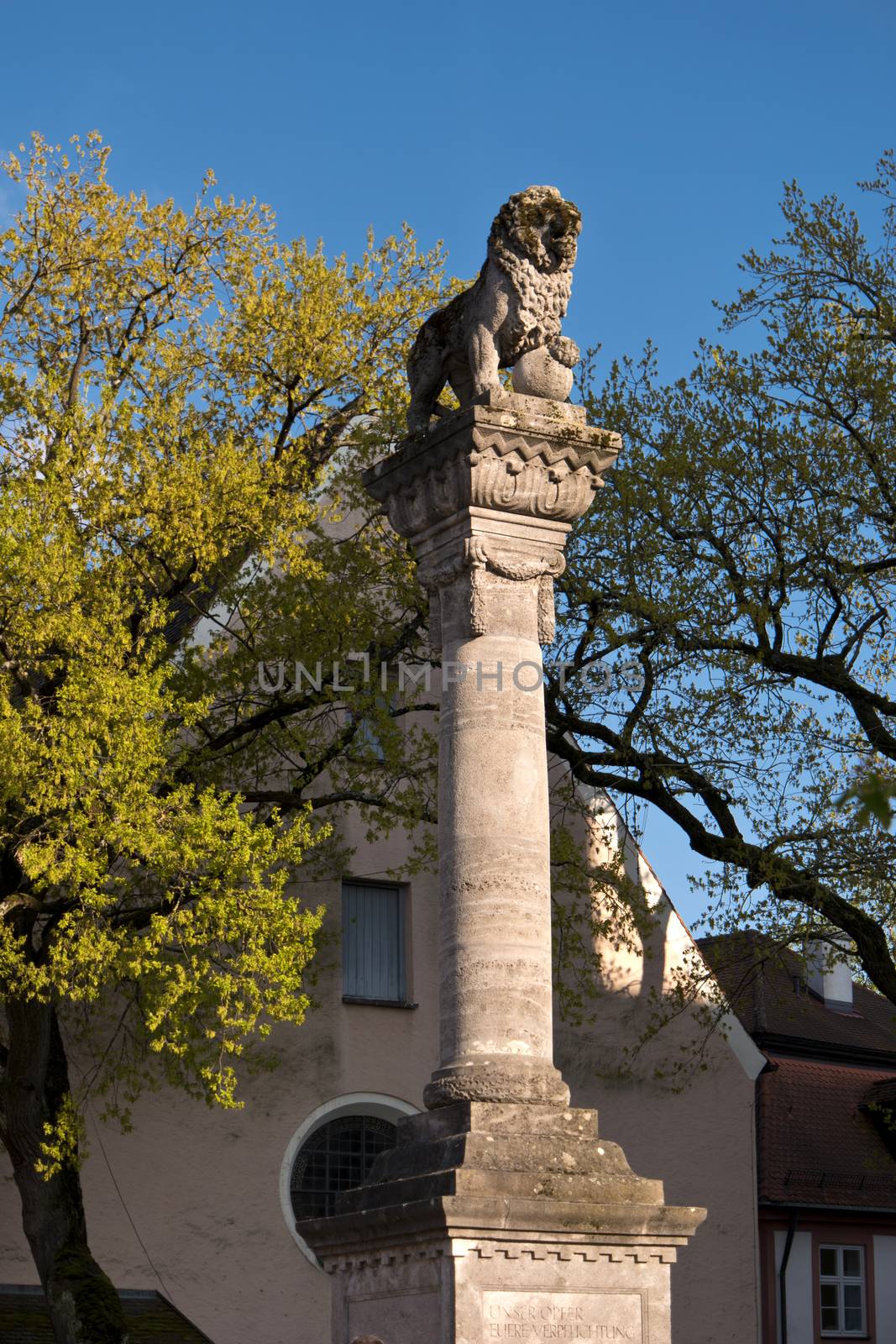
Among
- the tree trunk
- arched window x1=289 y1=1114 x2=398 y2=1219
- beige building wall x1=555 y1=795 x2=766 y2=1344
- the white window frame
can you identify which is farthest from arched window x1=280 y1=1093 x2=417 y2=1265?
the tree trunk

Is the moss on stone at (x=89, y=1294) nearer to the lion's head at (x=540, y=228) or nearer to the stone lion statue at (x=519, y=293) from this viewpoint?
the stone lion statue at (x=519, y=293)

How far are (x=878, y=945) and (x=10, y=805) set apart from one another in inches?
348

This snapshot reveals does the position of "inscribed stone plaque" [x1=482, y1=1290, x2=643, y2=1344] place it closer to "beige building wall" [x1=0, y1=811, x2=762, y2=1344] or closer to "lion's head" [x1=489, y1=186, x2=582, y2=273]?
"lion's head" [x1=489, y1=186, x2=582, y2=273]

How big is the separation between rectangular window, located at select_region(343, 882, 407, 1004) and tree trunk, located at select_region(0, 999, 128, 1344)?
21.2 feet

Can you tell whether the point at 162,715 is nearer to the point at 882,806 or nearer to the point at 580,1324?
the point at 580,1324

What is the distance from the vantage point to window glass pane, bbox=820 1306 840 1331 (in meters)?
27.3

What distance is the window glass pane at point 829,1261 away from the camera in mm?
27641

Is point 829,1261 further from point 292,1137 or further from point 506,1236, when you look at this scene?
point 506,1236

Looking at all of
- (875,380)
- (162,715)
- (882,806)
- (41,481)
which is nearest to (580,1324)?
(882,806)

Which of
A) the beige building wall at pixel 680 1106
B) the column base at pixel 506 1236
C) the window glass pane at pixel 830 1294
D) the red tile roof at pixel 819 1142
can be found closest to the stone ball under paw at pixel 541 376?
the column base at pixel 506 1236

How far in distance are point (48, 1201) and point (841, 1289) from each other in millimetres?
14542

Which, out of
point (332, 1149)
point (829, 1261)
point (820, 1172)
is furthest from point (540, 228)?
point (829, 1261)

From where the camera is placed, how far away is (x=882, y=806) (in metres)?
3.78

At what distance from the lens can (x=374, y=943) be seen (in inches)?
968
